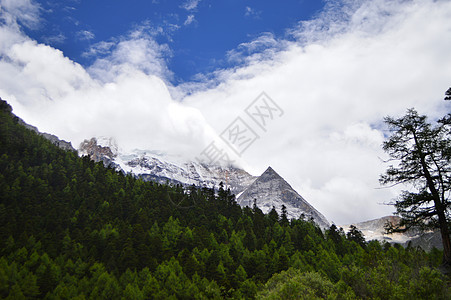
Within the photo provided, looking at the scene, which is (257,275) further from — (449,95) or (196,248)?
(449,95)

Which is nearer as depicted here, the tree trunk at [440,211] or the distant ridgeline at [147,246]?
the tree trunk at [440,211]

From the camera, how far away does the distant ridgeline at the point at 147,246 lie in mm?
41450

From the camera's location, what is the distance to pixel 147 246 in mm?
93562

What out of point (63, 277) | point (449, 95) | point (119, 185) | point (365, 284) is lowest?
point (63, 277)

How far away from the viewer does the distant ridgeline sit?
136ft

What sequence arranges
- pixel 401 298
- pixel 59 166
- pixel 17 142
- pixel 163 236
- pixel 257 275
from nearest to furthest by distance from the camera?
1. pixel 401 298
2. pixel 257 275
3. pixel 163 236
4. pixel 59 166
5. pixel 17 142

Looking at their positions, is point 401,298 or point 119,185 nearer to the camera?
point 401,298

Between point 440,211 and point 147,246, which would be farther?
point 147,246

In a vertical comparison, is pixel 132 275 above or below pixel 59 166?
below

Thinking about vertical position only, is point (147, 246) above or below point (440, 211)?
below

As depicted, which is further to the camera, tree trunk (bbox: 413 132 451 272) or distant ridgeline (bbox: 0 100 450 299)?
distant ridgeline (bbox: 0 100 450 299)

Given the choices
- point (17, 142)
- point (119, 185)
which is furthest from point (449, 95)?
point (17, 142)

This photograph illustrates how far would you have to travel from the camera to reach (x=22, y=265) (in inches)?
2997

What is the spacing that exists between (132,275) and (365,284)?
64483 millimetres
